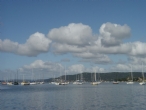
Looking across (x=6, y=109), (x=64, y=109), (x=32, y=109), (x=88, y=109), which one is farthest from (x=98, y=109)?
(x=6, y=109)

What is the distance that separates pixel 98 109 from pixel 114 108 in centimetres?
388

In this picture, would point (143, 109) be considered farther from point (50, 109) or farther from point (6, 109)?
point (6, 109)

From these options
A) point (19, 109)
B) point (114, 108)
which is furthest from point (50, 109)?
point (114, 108)

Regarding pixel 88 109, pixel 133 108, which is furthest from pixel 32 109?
pixel 133 108

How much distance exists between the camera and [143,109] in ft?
177

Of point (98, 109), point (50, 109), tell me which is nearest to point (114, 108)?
point (98, 109)

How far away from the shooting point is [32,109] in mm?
57719

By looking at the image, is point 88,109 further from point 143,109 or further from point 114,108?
point 143,109

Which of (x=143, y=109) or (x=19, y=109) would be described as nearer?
(x=143, y=109)

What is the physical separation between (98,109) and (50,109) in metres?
11.0

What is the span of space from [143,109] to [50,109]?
20667 millimetres

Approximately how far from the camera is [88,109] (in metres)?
54.9

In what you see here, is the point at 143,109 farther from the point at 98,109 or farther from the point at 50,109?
the point at 50,109

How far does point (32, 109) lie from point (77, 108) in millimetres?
10515
